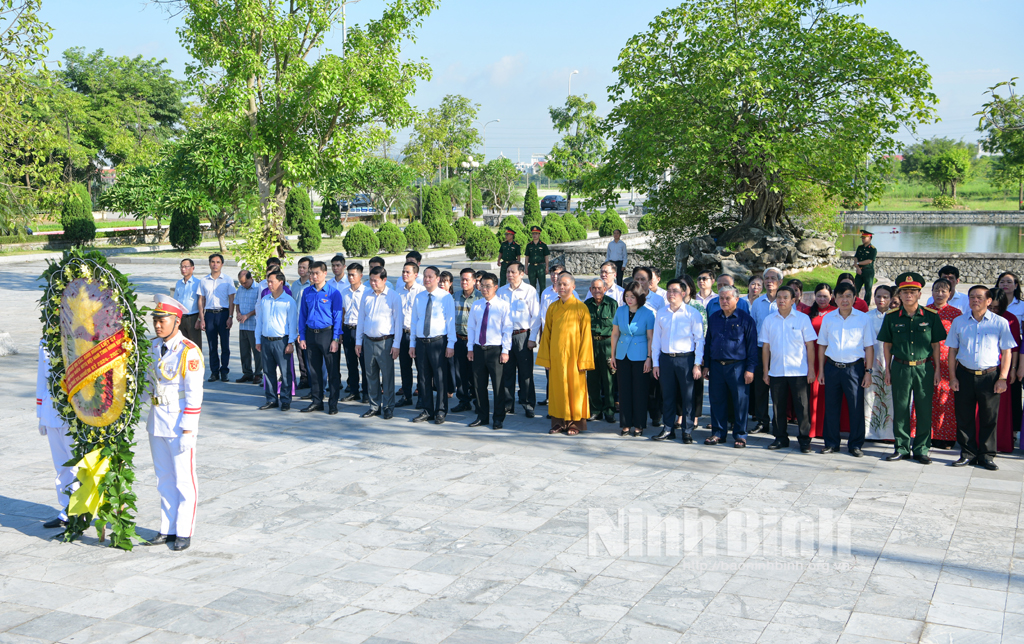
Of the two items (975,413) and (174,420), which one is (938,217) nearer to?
(975,413)

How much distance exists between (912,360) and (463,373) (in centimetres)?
481

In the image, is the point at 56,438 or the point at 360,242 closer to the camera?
the point at 56,438

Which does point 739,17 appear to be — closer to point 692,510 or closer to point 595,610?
point 692,510

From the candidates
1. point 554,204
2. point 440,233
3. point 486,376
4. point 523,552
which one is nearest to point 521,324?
point 486,376

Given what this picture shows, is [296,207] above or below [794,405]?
above

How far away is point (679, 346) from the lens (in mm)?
8648

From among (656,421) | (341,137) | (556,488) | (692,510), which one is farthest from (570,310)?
(341,137)

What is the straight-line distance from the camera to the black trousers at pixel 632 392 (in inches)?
354

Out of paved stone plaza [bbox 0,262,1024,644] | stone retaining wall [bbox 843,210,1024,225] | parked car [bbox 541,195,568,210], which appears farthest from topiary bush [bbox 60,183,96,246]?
stone retaining wall [bbox 843,210,1024,225]

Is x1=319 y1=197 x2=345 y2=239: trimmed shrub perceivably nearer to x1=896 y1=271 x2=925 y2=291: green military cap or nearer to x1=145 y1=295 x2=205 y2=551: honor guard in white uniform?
x1=896 y1=271 x2=925 y2=291: green military cap

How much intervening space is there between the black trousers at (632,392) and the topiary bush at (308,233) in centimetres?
2518

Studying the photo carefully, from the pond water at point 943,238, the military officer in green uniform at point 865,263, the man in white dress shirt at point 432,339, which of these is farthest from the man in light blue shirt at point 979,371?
the pond water at point 943,238

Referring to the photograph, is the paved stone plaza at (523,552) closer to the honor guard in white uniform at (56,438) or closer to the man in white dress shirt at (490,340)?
the honor guard in white uniform at (56,438)

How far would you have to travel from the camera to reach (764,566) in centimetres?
554
